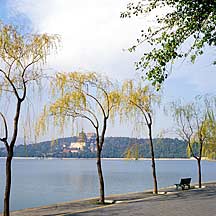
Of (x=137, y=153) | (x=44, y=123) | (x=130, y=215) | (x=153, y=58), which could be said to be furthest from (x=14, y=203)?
(x=153, y=58)

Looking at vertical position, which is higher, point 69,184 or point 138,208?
point 138,208

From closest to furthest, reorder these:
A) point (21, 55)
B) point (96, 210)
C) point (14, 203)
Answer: point (21, 55)
point (96, 210)
point (14, 203)

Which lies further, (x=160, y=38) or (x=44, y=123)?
(x=44, y=123)

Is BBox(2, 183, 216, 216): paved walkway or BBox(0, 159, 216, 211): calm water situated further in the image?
BBox(0, 159, 216, 211): calm water

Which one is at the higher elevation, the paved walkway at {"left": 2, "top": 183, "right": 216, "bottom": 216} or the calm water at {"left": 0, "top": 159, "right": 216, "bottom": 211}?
the paved walkway at {"left": 2, "top": 183, "right": 216, "bottom": 216}

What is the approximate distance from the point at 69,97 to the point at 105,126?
4.82 feet

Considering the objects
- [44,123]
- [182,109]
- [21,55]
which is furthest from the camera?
[182,109]

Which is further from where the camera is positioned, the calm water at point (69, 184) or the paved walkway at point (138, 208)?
the calm water at point (69, 184)

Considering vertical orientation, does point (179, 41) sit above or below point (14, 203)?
above

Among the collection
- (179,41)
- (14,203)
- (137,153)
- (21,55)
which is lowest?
(14,203)

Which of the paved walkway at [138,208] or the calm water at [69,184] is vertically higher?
the paved walkway at [138,208]

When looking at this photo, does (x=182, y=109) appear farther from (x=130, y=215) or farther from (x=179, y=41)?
(x=179, y=41)

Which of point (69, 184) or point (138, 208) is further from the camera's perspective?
point (69, 184)

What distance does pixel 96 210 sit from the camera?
11.5 m
